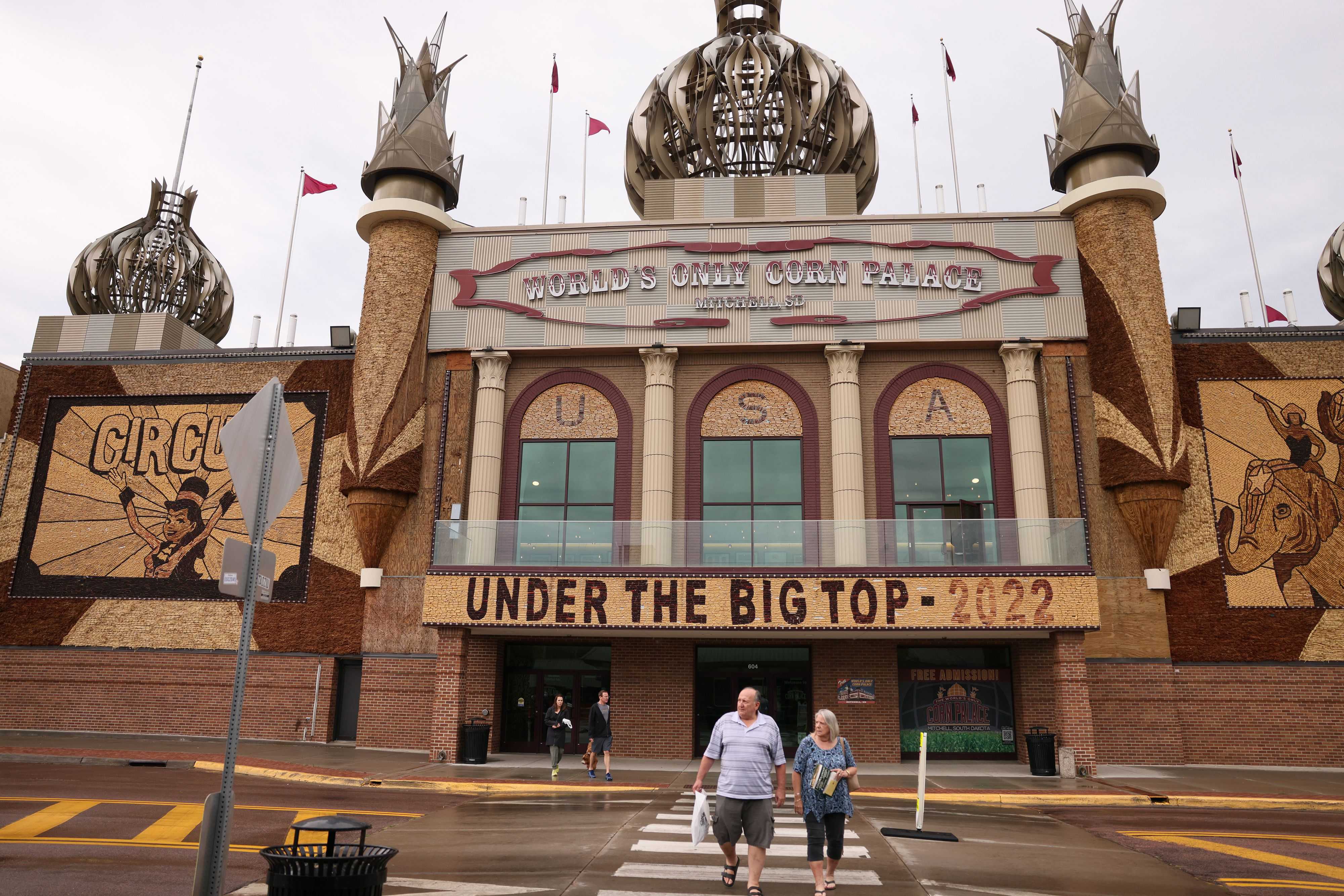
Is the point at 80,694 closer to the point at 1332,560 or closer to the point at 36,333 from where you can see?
the point at 36,333

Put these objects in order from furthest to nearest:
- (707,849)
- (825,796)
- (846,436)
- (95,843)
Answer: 1. (846,436)
2. (707,849)
3. (95,843)
4. (825,796)

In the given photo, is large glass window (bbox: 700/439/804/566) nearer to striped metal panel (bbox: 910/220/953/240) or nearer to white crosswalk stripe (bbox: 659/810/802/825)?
striped metal panel (bbox: 910/220/953/240)

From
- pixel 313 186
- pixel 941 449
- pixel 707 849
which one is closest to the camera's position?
pixel 707 849

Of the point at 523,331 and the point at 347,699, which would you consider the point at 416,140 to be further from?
the point at 347,699

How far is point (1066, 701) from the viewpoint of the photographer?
20.5m

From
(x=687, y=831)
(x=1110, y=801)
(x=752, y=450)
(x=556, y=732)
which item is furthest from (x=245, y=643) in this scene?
(x=752, y=450)

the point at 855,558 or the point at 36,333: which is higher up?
the point at 36,333

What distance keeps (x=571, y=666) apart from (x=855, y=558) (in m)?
8.10

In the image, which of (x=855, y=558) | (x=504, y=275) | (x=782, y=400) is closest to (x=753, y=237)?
(x=782, y=400)

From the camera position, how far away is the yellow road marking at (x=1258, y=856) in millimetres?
9978

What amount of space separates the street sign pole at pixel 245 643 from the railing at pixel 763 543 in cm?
1540

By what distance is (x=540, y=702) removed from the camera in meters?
24.0

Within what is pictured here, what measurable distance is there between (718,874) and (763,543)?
1287 cm

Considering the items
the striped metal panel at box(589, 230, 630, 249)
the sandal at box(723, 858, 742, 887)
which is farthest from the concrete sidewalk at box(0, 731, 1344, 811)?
the striped metal panel at box(589, 230, 630, 249)
